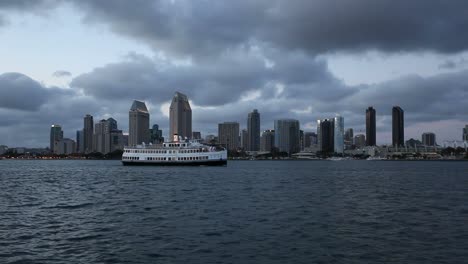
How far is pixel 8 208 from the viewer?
1809 inches

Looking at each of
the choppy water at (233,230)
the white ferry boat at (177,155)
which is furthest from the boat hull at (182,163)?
the choppy water at (233,230)

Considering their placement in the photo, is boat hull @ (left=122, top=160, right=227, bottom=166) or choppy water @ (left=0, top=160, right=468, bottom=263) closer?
choppy water @ (left=0, top=160, right=468, bottom=263)

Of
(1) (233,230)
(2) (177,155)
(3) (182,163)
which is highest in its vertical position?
(2) (177,155)

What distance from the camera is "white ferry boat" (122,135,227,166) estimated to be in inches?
6594

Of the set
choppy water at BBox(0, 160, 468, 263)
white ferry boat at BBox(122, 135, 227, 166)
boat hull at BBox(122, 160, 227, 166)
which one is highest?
white ferry boat at BBox(122, 135, 227, 166)

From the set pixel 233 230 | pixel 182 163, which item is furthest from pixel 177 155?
pixel 233 230

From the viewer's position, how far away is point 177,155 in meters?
169

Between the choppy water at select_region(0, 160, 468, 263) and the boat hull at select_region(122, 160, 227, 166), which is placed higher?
the boat hull at select_region(122, 160, 227, 166)

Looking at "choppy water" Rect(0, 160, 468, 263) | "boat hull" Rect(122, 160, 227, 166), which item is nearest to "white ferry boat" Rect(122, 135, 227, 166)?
"boat hull" Rect(122, 160, 227, 166)

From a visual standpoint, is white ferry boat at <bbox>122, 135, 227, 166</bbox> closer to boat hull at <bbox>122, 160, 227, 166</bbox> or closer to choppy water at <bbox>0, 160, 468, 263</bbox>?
boat hull at <bbox>122, 160, 227, 166</bbox>

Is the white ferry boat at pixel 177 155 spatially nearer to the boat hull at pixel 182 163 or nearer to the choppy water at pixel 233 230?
the boat hull at pixel 182 163

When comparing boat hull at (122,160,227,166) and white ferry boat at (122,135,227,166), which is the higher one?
white ferry boat at (122,135,227,166)

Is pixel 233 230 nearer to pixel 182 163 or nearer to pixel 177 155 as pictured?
pixel 182 163

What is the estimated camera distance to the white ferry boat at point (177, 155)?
550 feet
